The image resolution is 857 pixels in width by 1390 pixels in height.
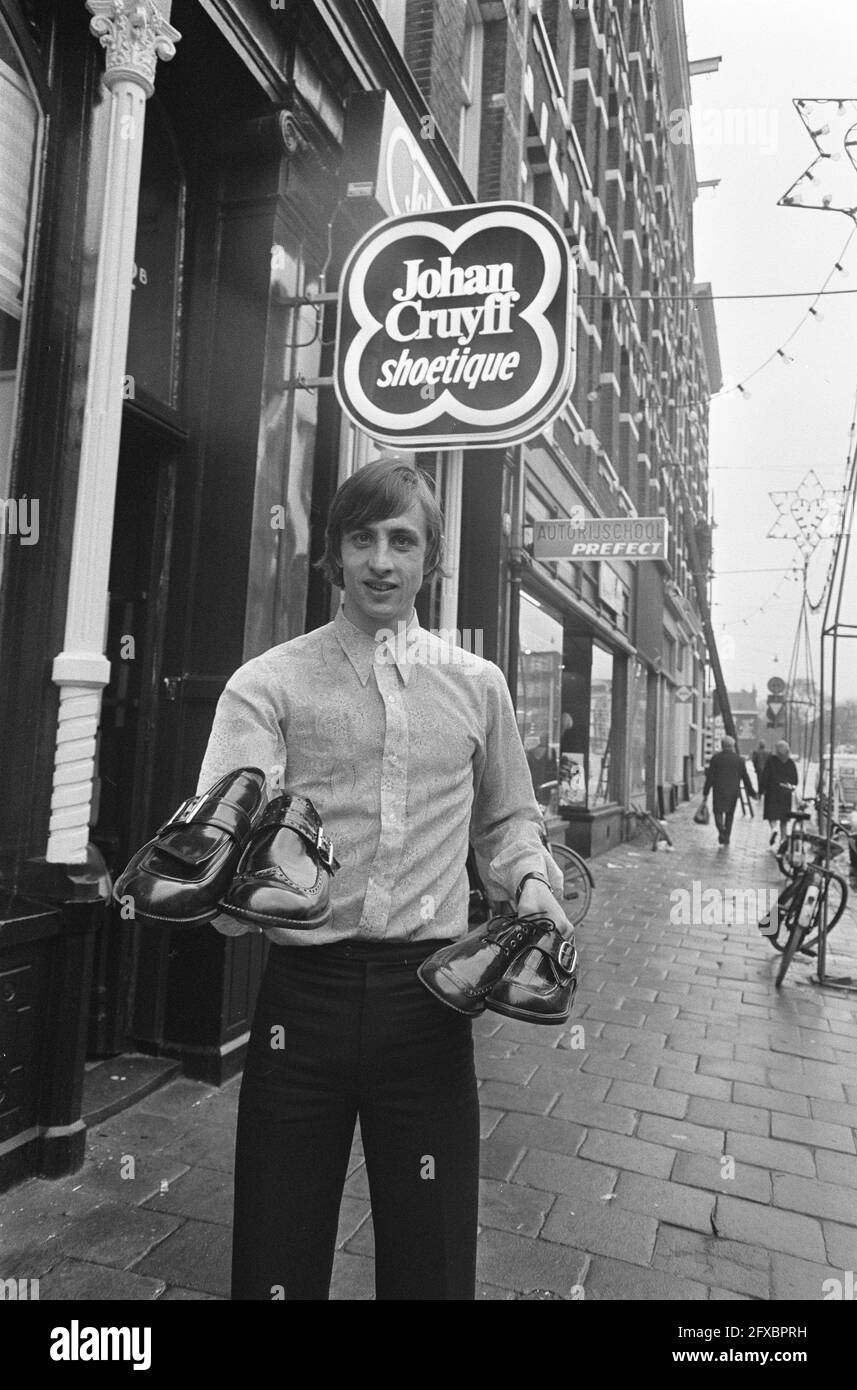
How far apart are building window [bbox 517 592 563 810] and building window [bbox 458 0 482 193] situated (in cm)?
432

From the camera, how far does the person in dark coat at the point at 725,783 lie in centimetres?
1545

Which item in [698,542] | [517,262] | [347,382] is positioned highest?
[698,542]

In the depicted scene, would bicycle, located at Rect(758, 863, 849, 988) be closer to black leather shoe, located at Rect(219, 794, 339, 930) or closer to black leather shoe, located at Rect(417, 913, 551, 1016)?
black leather shoe, located at Rect(417, 913, 551, 1016)

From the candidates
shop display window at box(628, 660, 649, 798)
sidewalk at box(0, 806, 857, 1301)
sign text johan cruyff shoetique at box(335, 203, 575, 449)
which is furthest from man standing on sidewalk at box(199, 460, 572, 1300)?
shop display window at box(628, 660, 649, 798)

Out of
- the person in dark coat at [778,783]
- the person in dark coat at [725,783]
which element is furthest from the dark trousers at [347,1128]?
the person in dark coat at [725,783]

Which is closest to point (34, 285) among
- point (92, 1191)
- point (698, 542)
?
point (92, 1191)

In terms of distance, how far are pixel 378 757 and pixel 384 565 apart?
0.34 meters

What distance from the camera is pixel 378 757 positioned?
162cm

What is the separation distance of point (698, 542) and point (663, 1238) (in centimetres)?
3206

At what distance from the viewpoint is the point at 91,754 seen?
3.30m

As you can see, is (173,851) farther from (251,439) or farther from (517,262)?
(517,262)

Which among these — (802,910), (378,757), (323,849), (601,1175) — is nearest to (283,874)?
(323,849)

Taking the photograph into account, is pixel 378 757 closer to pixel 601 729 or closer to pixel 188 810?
pixel 188 810

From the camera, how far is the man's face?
1.61m
